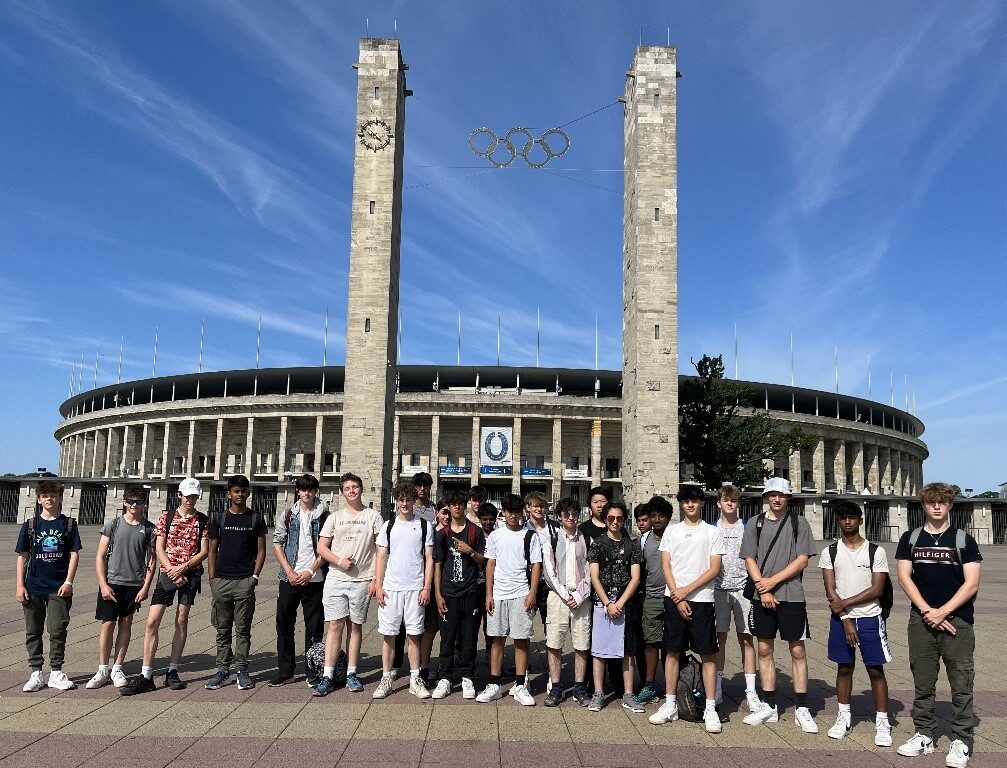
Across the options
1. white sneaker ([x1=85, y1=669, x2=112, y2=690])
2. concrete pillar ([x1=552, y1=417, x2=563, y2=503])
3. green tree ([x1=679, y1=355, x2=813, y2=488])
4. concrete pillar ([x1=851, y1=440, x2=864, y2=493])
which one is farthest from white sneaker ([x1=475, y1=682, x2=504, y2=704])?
concrete pillar ([x1=851, y1=440, x2=864, y2=493])

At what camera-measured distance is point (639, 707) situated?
6.97 meters

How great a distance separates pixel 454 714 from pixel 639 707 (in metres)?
1.79

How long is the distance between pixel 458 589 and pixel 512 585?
61cm

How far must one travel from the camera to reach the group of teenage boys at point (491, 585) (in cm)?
675

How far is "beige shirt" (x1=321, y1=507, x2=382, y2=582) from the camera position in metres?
7.63

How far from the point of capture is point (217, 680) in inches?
292

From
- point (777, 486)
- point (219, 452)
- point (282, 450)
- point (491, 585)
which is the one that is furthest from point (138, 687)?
point (219, 452)

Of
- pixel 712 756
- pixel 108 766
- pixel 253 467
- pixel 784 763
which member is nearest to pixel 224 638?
pixel 108 766

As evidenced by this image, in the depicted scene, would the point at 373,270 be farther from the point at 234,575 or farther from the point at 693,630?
the point at 693,630

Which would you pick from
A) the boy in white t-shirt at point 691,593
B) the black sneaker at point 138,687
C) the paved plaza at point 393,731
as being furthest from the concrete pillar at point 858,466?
the black sneaker at point 138,687

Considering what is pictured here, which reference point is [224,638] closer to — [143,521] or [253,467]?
[143,521]

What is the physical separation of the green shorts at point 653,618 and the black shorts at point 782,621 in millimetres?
890

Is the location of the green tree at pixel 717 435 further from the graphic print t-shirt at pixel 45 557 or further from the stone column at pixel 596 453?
→ the graphic print t-shirt at pixel 45 557

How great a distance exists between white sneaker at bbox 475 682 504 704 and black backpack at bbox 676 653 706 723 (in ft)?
5.94
